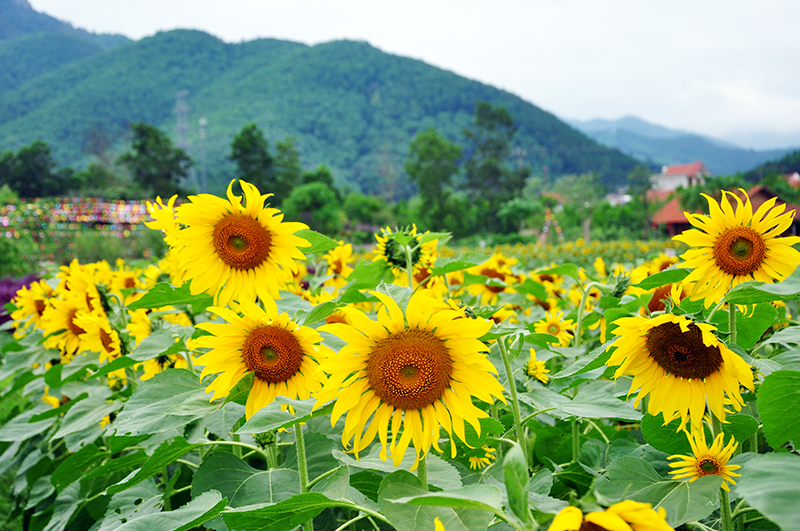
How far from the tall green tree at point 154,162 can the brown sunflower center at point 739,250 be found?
42.5 m

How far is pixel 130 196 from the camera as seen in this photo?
37.9 meters

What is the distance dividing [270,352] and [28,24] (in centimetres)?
13717

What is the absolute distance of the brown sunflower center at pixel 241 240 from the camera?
3.06 feet

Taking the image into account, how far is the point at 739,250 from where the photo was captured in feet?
2.85

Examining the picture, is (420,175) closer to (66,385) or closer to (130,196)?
(130,196)

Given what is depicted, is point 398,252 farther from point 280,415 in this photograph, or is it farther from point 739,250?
point 739,250

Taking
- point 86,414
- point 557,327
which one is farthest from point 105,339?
point 557,327

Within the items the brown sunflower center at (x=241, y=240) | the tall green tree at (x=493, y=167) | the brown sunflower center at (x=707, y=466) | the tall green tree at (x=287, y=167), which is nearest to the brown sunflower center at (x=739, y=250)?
the brown sunflower center at (x=707, y=466)

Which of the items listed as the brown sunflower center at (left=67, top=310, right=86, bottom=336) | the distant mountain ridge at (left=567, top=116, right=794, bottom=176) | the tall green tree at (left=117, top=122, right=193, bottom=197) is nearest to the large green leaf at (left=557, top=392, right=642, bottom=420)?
the brown sunflower center at (left=67, top=310, right=86, bottom=336)

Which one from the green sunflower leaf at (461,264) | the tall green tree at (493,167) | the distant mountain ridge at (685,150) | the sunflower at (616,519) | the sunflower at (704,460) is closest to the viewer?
the sunflower at (616,519)

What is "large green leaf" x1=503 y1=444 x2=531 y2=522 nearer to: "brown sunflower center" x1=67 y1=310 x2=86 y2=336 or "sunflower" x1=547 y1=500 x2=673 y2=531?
"sunflower" x1=547 y1=500 x2=673 y2=531

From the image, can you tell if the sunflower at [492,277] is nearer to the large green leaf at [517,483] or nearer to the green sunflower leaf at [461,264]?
the green sunflower leaf at [461,264]

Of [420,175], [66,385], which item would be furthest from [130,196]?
[66,385]

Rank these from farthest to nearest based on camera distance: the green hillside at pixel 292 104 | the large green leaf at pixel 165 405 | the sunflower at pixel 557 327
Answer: the green hillside at pixel 292 104 < the sunflower at pixel 557 327 < the large green leaf at pixel 165 405
